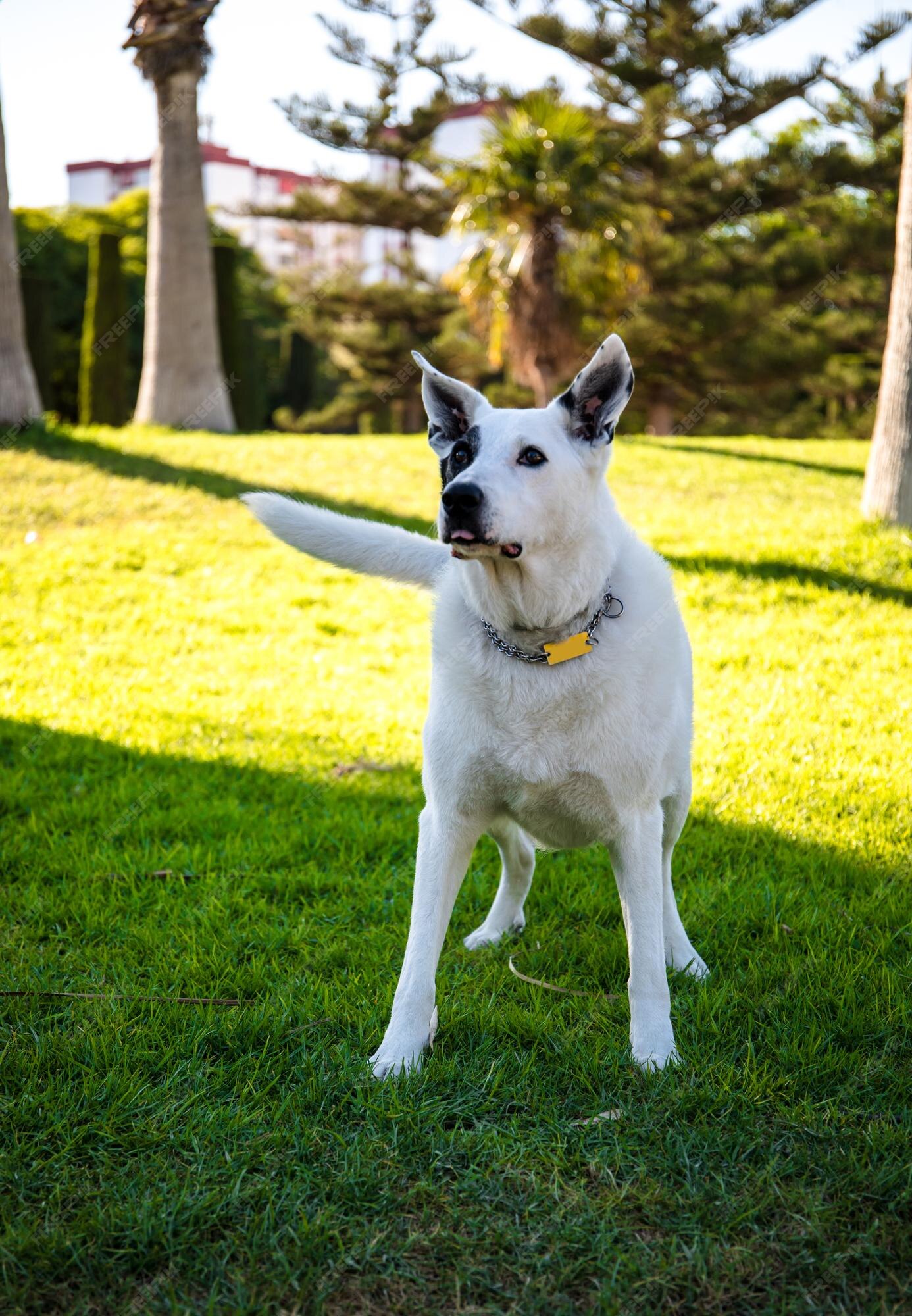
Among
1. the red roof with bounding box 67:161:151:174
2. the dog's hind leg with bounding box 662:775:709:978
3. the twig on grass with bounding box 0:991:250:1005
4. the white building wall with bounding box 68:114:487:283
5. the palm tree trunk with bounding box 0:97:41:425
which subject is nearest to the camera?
the twig on grass with bounding box 0:991:250:1005

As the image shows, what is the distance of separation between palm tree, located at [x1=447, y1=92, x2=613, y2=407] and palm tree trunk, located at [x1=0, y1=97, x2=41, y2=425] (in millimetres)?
8849

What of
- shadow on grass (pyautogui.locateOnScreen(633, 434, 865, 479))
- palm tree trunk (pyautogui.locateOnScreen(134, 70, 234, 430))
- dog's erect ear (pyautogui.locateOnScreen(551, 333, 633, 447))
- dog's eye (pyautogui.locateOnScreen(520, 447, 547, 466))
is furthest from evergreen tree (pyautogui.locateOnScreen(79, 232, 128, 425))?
dog's eye (pyautogui.locateOnScreen(520, 447, 547, 466))

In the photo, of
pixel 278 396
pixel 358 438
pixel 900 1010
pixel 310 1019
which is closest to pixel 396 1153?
pixel 310 1019

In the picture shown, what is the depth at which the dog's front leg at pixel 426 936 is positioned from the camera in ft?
9.17

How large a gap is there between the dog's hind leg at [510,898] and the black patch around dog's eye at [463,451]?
4.32ft

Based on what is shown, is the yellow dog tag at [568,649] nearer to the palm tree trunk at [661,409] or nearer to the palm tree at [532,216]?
the palm tree at [532,216]

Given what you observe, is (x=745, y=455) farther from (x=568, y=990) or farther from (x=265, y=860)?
(x=568, y=990)

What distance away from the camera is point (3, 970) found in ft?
10.8

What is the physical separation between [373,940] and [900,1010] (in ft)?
5.29

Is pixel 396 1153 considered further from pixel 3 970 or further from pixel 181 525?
pixel 181 525

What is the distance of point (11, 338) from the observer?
1226 cm

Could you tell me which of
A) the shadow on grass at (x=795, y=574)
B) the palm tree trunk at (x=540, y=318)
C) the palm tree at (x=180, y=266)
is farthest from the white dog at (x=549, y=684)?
the palm tree trunk at (x=540, y=318)

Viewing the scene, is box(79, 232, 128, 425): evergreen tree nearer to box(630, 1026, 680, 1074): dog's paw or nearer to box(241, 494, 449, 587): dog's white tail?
box(241, 494, 449, 587): dog's white tail

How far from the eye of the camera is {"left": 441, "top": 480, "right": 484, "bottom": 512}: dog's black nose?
2.58 m
